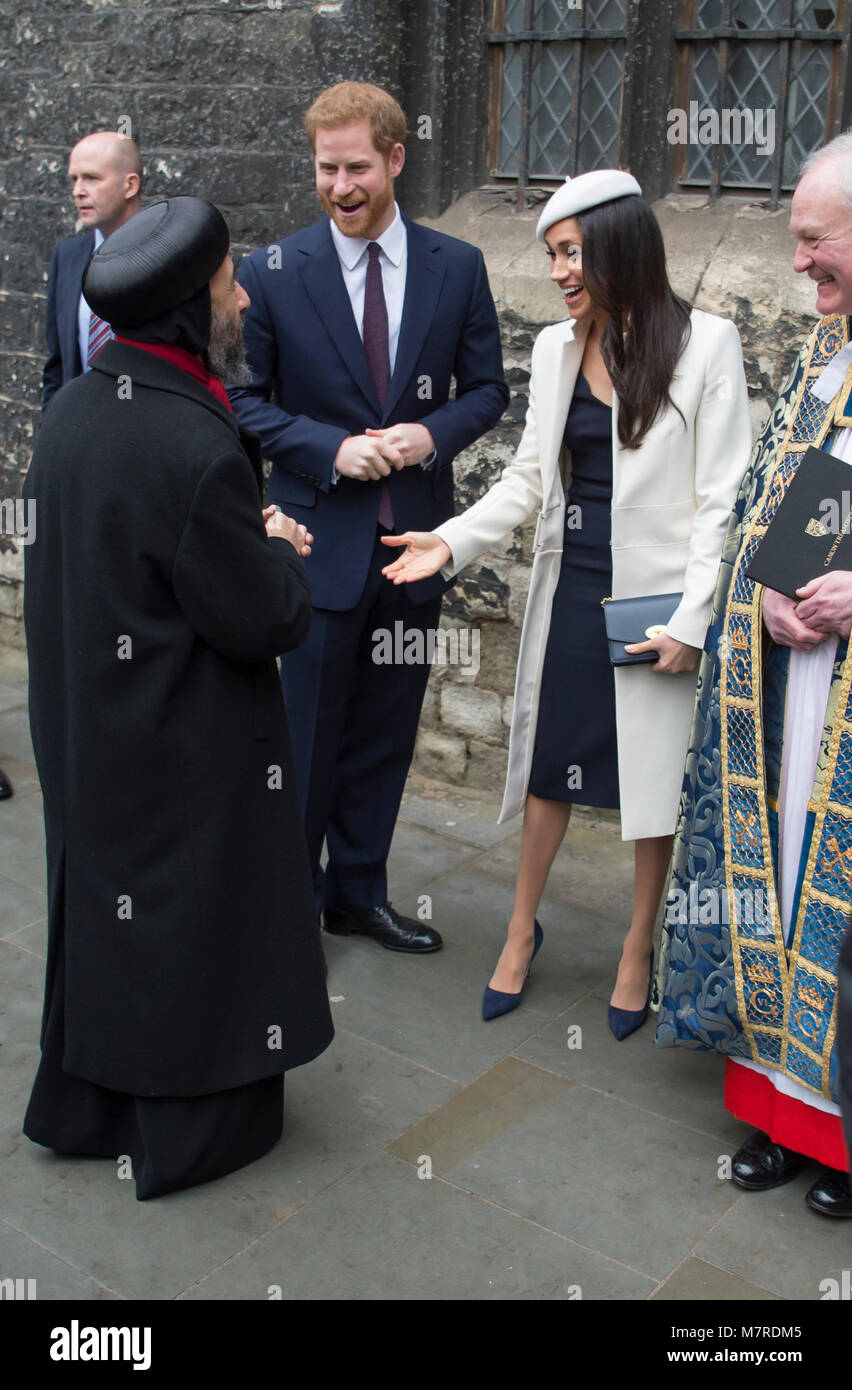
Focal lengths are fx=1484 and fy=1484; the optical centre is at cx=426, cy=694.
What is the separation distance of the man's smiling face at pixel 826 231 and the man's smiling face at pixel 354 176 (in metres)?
1.20

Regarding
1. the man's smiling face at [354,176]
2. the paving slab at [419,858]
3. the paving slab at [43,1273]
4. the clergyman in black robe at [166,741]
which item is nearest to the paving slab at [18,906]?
the paving slab at [419,858]

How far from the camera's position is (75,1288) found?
2693mm

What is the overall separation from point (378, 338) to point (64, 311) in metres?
1.47

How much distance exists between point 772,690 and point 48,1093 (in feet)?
5.47

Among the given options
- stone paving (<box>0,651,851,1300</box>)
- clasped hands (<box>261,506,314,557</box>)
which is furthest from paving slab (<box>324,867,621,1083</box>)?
clasped hands (<box>261,506,314,557</box>)

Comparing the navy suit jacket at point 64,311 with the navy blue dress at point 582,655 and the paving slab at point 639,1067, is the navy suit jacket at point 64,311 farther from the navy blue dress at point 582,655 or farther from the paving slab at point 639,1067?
the paving slab at point 639,1067

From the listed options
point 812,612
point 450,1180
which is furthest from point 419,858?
point 812,612

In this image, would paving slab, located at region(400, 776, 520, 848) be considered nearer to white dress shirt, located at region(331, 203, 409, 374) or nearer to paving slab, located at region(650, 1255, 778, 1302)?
white dress shirt, located at region(331, 203, 409, 374)

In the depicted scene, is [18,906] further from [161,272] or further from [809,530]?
[809,530]

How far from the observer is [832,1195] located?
294cm

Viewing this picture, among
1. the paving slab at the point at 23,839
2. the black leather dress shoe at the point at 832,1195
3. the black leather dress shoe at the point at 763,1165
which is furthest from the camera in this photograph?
the paving slab at the point at 23,839

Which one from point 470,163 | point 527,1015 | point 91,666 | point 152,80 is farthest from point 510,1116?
point 152,80

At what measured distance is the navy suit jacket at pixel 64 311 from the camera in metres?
4.67

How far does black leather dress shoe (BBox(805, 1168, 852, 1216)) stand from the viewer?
2.92 metres
